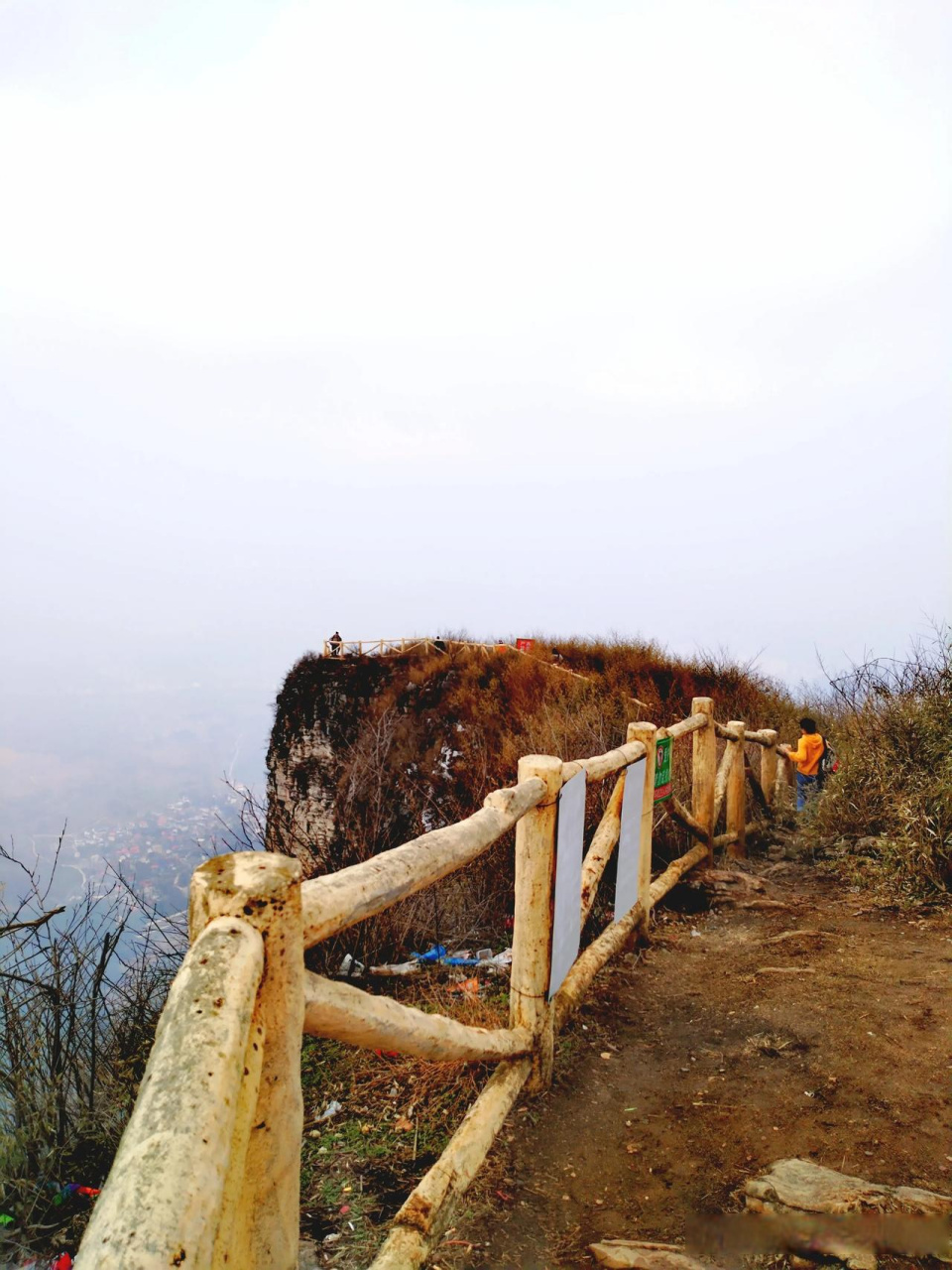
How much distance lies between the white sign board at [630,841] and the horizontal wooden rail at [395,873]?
1.81 m

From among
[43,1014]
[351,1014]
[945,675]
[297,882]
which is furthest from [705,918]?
[297,882]

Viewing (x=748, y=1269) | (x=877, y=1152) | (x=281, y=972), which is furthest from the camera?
(x=877, y=1152)

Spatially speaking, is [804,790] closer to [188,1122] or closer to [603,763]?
[603,763]

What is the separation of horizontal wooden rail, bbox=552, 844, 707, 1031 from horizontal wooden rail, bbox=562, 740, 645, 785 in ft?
3.04

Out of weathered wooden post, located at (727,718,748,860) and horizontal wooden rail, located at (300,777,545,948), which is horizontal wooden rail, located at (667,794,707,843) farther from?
horizontal wooden rail, located at (300,777,545,948)

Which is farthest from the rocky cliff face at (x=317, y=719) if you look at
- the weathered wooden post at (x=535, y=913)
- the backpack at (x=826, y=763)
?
the weathered wooden post at (x=535, y=913)

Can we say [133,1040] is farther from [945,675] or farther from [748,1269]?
[945,675]

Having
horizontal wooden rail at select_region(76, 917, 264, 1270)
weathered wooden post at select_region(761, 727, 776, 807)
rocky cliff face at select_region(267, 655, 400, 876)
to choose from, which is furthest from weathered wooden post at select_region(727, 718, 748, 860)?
rocky cliff face at select_region(267, 655, 400, 876)

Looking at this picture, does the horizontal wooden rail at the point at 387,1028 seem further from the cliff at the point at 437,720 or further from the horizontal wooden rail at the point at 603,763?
the cliff at the point at 437,720

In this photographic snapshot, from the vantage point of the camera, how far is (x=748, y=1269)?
2.25 metres

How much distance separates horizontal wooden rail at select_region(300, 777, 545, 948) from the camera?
1.65 meters

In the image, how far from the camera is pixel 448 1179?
248 centimetres

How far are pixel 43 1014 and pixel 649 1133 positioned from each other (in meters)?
3.25

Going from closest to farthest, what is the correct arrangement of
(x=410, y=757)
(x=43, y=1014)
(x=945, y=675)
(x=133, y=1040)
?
1. (x=43, y=1014)
2. (x=133, y=1040)
3. (x=945, y=675)
4. (x=410, y=757)
